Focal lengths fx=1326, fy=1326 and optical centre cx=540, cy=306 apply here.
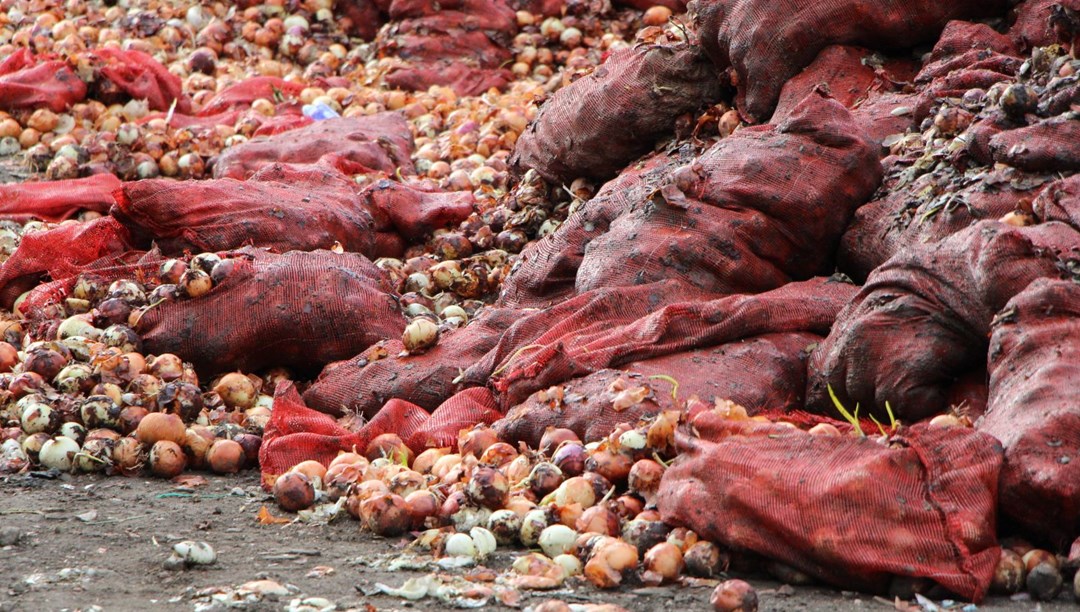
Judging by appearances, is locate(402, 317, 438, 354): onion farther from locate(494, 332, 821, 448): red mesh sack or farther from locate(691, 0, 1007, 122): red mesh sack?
locate(691, 0, 1007, 122): red mesh sack

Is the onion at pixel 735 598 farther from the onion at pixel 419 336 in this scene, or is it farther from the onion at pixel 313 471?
the onion at pixel 419 336

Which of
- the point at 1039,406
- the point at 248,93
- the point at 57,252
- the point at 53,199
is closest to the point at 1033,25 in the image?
the point at 1039,406

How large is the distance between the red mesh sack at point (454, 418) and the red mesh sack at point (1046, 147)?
165 cm

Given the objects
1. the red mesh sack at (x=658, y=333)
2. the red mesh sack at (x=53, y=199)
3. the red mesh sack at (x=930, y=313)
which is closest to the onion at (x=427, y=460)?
the red mesh sack at (x=658, y=333)

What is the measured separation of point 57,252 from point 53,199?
1007 millimetres

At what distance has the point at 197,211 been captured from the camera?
4.94 meters

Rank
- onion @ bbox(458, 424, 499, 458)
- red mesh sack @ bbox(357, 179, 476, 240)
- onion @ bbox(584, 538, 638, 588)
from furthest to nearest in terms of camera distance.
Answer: red mesh sack @ bbox(357, 179, 476, 240)
onion @ bbox(458, 424, 499, 458)
onion @ bbox(584, 538, 638, 588)

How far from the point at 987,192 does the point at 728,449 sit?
136cm

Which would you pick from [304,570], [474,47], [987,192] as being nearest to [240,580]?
[304,570]

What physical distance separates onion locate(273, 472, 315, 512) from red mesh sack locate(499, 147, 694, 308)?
133 centimetres

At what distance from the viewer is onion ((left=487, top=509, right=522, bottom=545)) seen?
10.2 feet

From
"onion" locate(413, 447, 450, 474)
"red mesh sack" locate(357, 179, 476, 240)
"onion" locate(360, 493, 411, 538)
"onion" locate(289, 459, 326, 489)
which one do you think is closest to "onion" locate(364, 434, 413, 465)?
"onion" locate(413, 447, 450, 474)

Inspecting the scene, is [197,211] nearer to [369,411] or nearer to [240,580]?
[369,411]

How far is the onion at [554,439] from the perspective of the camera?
138 inches
